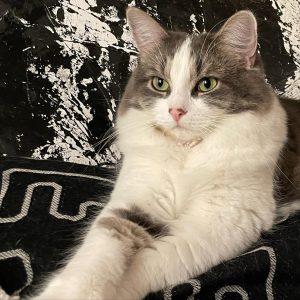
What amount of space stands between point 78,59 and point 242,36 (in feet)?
2.69

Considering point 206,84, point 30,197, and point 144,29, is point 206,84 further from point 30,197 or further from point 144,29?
point 30,197

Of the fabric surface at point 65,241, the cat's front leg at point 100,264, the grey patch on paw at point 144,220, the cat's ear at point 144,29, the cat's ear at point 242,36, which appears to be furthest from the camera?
the cat's ear at point 144,29

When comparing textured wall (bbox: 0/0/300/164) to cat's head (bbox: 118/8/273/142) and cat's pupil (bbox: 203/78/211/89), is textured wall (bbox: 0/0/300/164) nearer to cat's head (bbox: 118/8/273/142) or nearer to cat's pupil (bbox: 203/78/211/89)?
cat's head (bbox: 118/8/273/142)

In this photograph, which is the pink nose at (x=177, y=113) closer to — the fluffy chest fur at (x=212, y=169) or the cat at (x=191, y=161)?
the cat at (x=191, y=161)

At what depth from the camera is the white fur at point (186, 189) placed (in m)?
1.14

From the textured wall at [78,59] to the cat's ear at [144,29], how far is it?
0.45 m

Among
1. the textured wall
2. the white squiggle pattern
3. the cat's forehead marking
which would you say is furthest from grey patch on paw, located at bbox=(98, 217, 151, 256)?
the textured wall

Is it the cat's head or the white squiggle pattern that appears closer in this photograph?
the cat's head

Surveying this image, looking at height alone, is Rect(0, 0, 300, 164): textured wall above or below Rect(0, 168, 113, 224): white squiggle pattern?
above

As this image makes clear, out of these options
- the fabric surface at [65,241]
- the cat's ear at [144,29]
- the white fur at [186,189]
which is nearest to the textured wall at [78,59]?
the fabric surface at [65,241]

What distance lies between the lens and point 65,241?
1.37m

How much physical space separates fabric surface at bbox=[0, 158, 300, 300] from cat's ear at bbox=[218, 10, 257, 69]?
508 mm

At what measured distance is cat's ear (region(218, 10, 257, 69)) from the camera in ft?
4.52

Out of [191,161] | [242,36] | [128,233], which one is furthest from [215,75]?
[128,233]
